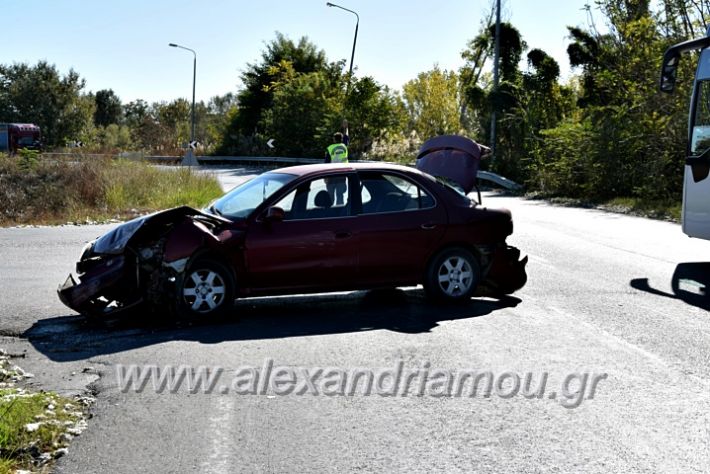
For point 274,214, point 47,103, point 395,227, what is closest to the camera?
point 274,214

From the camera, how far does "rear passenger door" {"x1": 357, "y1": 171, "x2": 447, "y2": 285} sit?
9.34 meters

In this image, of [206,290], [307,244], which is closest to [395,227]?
[307,244]

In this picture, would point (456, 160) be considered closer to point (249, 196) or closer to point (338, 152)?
point (249, 196)

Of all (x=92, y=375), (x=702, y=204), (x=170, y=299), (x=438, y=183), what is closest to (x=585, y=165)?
(x=702, y=204)

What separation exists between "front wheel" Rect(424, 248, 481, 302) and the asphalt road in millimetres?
224

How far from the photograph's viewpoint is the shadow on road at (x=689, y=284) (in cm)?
1019

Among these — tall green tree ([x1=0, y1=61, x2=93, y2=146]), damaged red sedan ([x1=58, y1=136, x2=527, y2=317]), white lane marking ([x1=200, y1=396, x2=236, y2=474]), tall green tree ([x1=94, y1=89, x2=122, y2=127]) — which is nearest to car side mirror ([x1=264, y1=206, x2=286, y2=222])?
damaged red sedan ([x1=58, y1=136, x2=527, y2=317])

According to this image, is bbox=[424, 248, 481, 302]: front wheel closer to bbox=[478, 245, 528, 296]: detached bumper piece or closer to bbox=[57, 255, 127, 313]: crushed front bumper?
bbox=[478, 245, 528, 296]: detached bumper piece

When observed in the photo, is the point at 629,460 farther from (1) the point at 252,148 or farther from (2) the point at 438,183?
(1) the point at 252,148

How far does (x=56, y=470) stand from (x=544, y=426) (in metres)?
2.88

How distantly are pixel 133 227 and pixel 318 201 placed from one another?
1.86 metres

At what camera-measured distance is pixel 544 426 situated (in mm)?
5648

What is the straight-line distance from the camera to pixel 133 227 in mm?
8734

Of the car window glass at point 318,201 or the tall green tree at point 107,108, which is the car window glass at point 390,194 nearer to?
the car window glass at point 318,201
